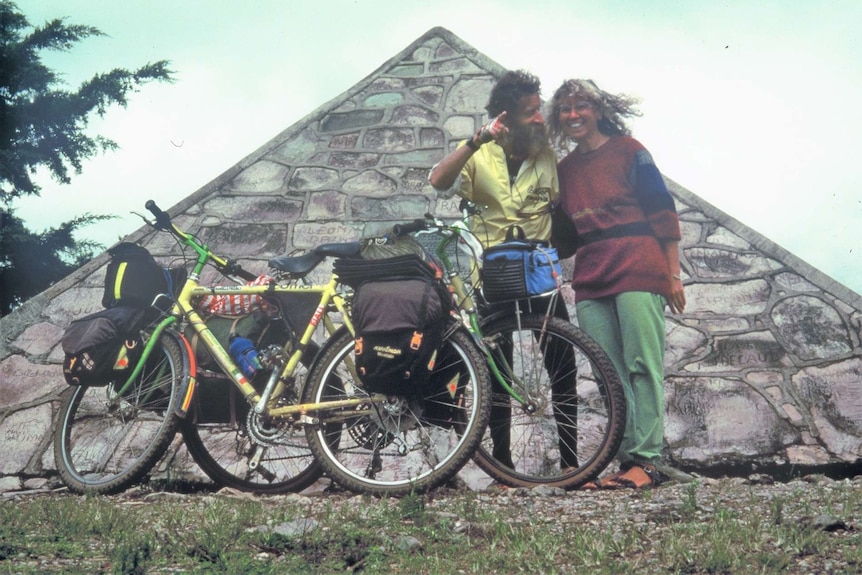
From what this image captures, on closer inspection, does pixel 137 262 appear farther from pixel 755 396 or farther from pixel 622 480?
pixel 755 396

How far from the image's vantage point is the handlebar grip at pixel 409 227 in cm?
388

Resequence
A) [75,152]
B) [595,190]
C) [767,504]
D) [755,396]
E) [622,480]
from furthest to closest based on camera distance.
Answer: [75,152] → [755,396] → [595,190] → [622,480] → [767,504]

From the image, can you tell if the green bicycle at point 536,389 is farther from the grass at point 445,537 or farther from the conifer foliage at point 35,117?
the conifer foliage at point 35,117

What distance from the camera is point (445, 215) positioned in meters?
5.41

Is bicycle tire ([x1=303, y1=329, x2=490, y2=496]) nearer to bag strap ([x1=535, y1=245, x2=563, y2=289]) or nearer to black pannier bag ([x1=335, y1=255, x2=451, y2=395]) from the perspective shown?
black pannier bag ([x1=335, y1=255, x2=451, y2=395])

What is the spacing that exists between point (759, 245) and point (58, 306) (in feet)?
13.4

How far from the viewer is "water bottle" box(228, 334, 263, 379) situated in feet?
13.3

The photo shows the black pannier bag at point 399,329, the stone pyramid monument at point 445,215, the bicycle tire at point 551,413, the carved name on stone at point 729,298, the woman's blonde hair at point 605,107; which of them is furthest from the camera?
the carved name on stone at point 729,298

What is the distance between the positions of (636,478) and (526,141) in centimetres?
163

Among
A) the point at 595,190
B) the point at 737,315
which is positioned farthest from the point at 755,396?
the point at 595,190

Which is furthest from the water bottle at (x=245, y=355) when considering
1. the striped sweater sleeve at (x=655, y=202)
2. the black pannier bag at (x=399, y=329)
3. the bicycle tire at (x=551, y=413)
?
the striped sweater sleeve at (x=655, y=202)

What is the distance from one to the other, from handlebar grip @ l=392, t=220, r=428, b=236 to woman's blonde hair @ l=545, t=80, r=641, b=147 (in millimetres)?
915

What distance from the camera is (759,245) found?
5.07m

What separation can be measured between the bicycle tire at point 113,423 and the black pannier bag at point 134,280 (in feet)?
0.80
